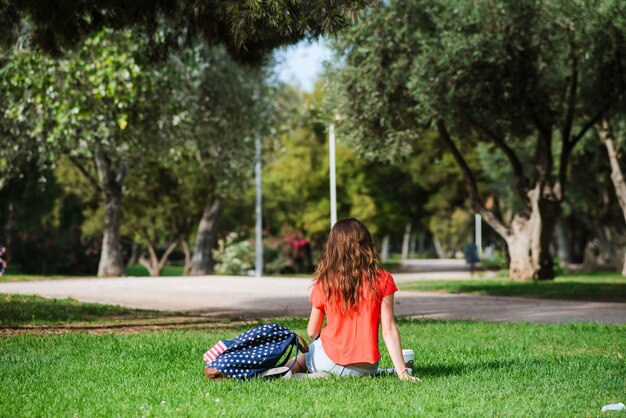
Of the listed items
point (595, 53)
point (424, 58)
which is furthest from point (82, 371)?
point (595, 53)

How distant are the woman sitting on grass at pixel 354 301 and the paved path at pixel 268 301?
6.80 metres

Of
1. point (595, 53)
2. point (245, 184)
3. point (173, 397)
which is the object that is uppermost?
point (595, 53)

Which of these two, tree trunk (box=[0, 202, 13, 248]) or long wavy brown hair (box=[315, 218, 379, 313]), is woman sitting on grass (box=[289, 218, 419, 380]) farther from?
tree trunk (box=[0, 202, 13, 248])

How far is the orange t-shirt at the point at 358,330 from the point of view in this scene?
6.70 m

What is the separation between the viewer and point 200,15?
11.4m

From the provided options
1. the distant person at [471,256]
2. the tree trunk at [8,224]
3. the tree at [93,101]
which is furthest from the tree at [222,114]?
the tree trunk at [8,224]

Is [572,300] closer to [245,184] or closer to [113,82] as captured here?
[113,82]

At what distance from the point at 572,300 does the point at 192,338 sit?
32.2 feet

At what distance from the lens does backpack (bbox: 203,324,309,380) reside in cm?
677

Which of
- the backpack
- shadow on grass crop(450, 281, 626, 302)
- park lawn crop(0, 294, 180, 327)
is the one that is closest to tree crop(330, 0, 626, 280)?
shadow on grass crop(450, 281, 626, 302)

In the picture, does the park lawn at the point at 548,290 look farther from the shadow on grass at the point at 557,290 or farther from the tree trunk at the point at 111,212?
the tree trunk at the point at 111,212

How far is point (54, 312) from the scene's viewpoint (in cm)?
1348

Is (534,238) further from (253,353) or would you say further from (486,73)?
(253,353)

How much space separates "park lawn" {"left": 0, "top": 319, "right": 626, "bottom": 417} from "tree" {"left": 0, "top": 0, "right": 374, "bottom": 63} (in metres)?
3.44
